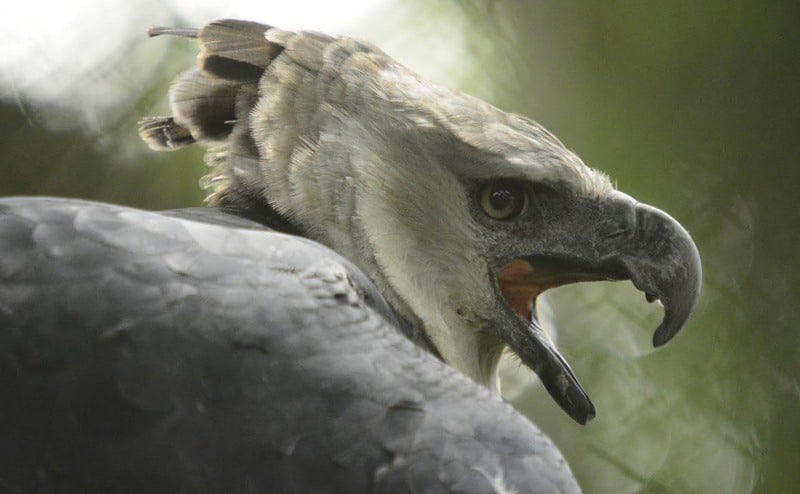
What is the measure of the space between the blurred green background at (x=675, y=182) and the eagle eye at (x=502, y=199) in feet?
3.45

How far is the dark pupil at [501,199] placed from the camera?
4.17 feet

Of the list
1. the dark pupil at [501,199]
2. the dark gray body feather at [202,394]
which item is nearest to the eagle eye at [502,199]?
the dark pupil at [501,199]

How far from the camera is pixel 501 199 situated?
1272 millimetres

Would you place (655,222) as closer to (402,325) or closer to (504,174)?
(504,174)

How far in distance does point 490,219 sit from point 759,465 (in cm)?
162

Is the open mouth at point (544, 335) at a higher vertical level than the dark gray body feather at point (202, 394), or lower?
lower

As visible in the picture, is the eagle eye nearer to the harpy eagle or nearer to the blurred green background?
the harpy eagle

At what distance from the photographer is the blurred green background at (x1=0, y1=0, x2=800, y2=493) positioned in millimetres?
2418

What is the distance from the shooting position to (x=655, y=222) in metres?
1.24

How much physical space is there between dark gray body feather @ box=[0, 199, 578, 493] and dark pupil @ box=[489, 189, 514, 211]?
452 millimetres

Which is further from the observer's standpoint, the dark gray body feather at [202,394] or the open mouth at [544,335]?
the open mouth at [544,335]

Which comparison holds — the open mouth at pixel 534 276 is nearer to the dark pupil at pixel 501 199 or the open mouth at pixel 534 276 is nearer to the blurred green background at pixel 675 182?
the dark pupil at pixel 501 199

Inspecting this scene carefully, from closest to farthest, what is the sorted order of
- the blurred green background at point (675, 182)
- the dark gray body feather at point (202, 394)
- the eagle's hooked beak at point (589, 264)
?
the dark gray body feather at point (202, 394), the eagle's hooked beak at point (589, 264), the blurred green background at point (675, 182)

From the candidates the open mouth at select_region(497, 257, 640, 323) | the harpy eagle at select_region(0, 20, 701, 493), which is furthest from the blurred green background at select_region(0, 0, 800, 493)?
the harpy eagle at select_region(0, 20, 701, 493)
